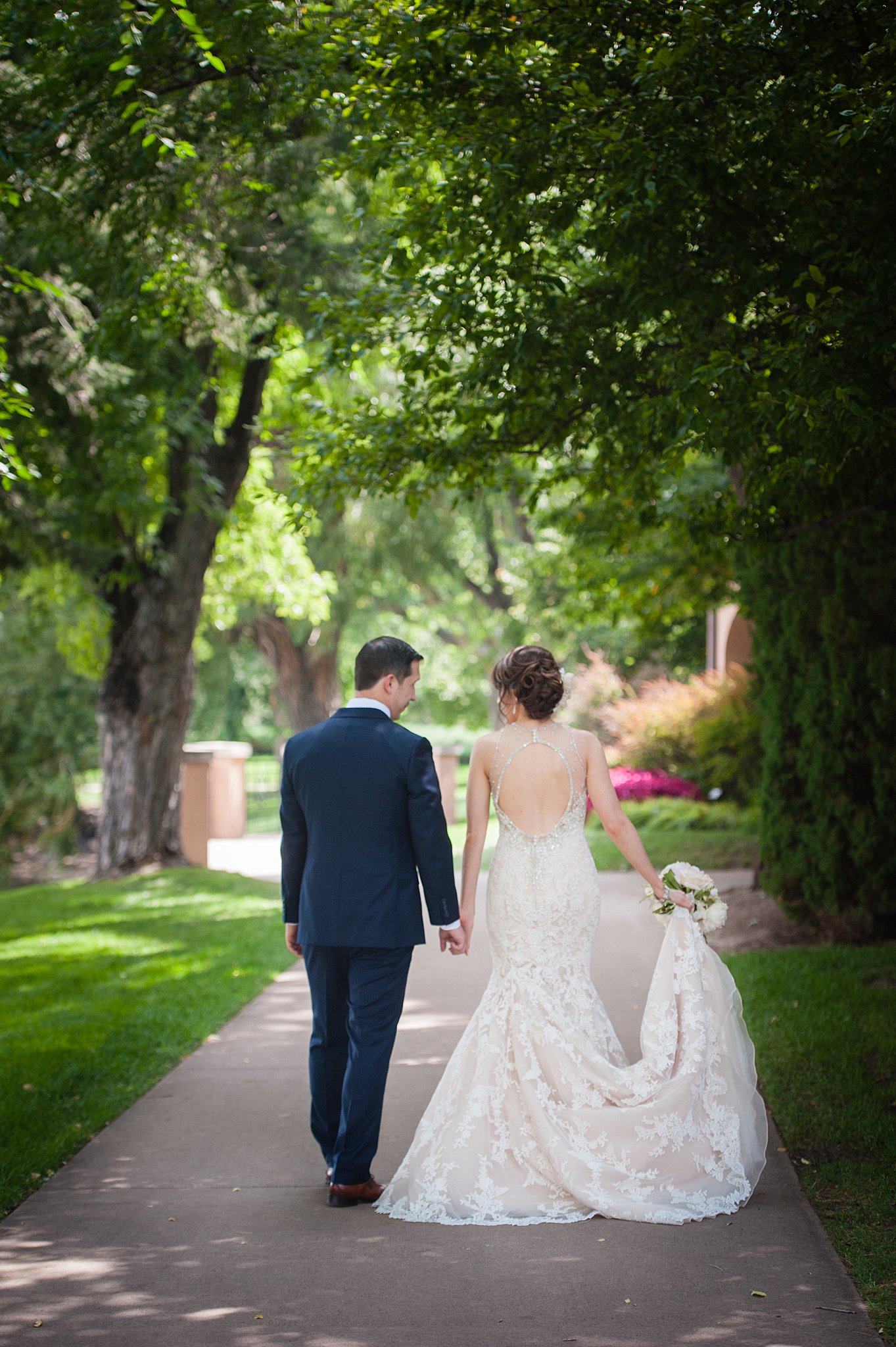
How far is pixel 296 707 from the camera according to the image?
86.8ft

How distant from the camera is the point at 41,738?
24.0 m

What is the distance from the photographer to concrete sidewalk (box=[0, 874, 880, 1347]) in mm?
3596

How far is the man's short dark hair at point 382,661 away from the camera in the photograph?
4891mm

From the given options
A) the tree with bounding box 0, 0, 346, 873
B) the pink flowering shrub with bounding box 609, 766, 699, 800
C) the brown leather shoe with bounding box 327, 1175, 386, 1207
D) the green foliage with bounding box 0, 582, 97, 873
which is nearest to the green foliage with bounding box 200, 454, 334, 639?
the tree with bounding box 0, 0, 346, 873

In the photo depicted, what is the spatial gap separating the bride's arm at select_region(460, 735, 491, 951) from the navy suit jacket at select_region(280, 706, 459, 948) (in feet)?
0.75

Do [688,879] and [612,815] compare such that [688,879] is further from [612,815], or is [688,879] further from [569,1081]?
[569,1081]

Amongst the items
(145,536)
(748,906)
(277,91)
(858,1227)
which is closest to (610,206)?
(277,91)

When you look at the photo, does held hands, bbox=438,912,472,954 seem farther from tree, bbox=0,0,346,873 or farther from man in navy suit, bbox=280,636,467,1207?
tree, bbox=0,0,346,873

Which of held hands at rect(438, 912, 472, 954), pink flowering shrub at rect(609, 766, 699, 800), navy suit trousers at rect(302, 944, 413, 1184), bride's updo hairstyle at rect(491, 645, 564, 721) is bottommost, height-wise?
navy suit trousers at rect(302, 944, 413, 1184)

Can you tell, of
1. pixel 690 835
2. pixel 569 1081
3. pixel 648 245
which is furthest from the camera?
pixel 690 835

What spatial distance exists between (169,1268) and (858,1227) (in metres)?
2.39

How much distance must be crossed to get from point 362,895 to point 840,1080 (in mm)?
2803

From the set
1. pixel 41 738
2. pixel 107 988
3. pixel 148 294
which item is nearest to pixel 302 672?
pixel 41 738

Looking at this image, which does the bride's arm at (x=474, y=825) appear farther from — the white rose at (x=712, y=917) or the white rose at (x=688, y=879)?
the white rose at (x=712, y=917)
